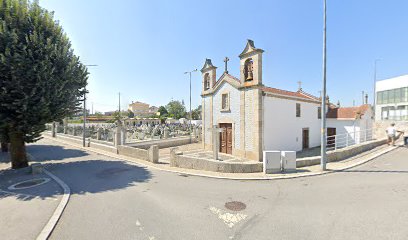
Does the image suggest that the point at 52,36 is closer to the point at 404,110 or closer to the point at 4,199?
the point at 4,199

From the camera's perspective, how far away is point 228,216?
5.58 m

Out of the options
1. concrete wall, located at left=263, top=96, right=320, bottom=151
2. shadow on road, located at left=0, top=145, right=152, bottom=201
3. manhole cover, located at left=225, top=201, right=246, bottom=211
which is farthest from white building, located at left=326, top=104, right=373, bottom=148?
shadow on road, located at left=0, top=145, right=152, bottom=201

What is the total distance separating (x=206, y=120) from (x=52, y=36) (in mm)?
12369

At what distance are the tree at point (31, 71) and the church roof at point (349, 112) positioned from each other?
78.2ft

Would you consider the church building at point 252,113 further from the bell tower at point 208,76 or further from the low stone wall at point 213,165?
the low stone wall at point 213,165

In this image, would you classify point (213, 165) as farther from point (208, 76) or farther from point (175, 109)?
point (175, 109)

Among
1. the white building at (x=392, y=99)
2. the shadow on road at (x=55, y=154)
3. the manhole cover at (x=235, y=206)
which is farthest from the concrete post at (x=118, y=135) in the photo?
the white building at (x=392, y=99)

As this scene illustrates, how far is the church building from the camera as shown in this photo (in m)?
13.6

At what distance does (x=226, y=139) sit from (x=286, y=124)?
4951 millimetres

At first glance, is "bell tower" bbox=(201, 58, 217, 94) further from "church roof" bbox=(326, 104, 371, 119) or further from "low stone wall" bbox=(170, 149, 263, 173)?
"church roof" bbox=(326, 104, 371, 119)

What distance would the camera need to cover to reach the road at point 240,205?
4750mm

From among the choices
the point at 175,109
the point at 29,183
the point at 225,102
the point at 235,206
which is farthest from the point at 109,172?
the point at 175,109

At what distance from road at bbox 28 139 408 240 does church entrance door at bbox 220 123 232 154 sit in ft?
23.6

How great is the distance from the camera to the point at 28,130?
10680mm
